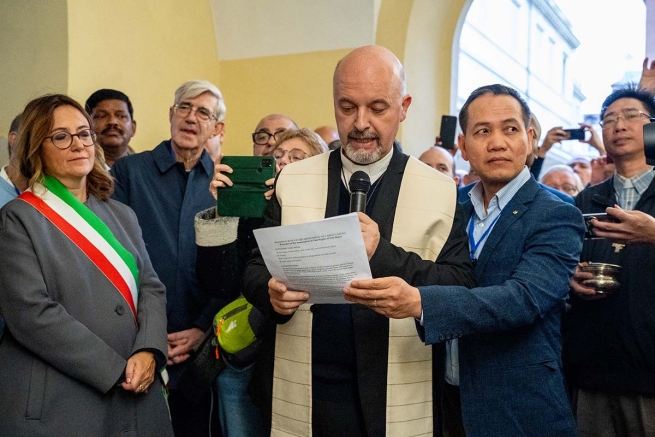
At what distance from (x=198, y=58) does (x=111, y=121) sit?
1.40 metres

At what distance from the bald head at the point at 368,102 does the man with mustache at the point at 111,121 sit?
202cm

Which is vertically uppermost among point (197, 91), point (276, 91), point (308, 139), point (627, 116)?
point (276, 91)

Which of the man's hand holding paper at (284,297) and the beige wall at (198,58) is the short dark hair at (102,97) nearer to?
the beige wall at (198,58)

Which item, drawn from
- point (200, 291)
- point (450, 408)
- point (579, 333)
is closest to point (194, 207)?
point (200, 291)

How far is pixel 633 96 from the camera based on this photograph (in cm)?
307

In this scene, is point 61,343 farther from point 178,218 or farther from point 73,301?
point 178,218

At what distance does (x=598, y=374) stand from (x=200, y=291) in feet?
5.27

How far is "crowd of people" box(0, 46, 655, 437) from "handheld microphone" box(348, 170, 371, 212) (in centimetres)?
5

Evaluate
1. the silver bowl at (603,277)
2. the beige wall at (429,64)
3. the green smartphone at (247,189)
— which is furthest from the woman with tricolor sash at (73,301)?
the beige wall at (429,64)

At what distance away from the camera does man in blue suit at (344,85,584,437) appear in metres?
1.91

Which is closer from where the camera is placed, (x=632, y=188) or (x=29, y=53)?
(x=632, y=188)

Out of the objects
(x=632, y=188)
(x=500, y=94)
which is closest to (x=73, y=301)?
(x=500, y=94)

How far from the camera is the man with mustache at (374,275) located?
2.04m

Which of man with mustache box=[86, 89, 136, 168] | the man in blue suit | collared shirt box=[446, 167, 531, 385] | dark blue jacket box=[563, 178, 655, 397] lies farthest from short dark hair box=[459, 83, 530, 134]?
man with mustache box=[86, 89, 136, 168]
